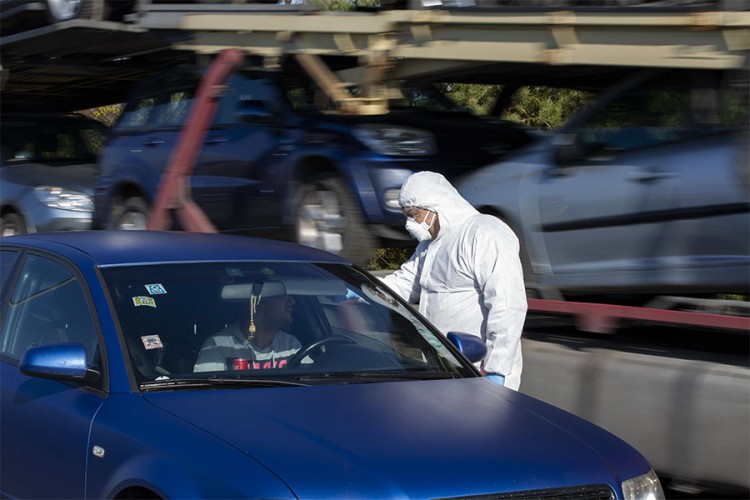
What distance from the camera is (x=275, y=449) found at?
3.62m

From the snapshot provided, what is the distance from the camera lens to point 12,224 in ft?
41.8

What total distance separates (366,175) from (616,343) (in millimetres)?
2389

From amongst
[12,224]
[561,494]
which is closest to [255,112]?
[12,224]

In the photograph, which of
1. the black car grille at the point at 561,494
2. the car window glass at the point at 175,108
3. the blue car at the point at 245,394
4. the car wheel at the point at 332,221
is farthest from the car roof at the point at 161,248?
the car window glass at the point at 175,108

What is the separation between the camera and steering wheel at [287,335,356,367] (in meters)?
4.62

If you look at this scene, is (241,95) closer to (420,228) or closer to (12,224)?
(420,228)

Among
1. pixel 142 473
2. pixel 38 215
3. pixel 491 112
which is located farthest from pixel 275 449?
pixel 38 215

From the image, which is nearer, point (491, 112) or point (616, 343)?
point (616, 343)

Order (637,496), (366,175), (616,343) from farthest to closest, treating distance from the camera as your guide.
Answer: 1. (366,175)
2. (616,343)
3. (637,496)

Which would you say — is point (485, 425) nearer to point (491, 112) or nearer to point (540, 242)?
point (540, 242)

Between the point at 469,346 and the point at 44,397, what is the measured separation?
6.12 feet

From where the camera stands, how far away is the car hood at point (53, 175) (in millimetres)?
12695

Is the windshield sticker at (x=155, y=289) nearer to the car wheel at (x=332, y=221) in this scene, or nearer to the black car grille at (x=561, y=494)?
the black car grille at (x=561, y=494)

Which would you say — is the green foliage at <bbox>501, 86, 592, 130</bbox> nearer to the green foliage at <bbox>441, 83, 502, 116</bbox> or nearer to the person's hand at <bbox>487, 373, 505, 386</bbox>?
the green foliage at <bbox>441, 83, 502, 116</bbox>
